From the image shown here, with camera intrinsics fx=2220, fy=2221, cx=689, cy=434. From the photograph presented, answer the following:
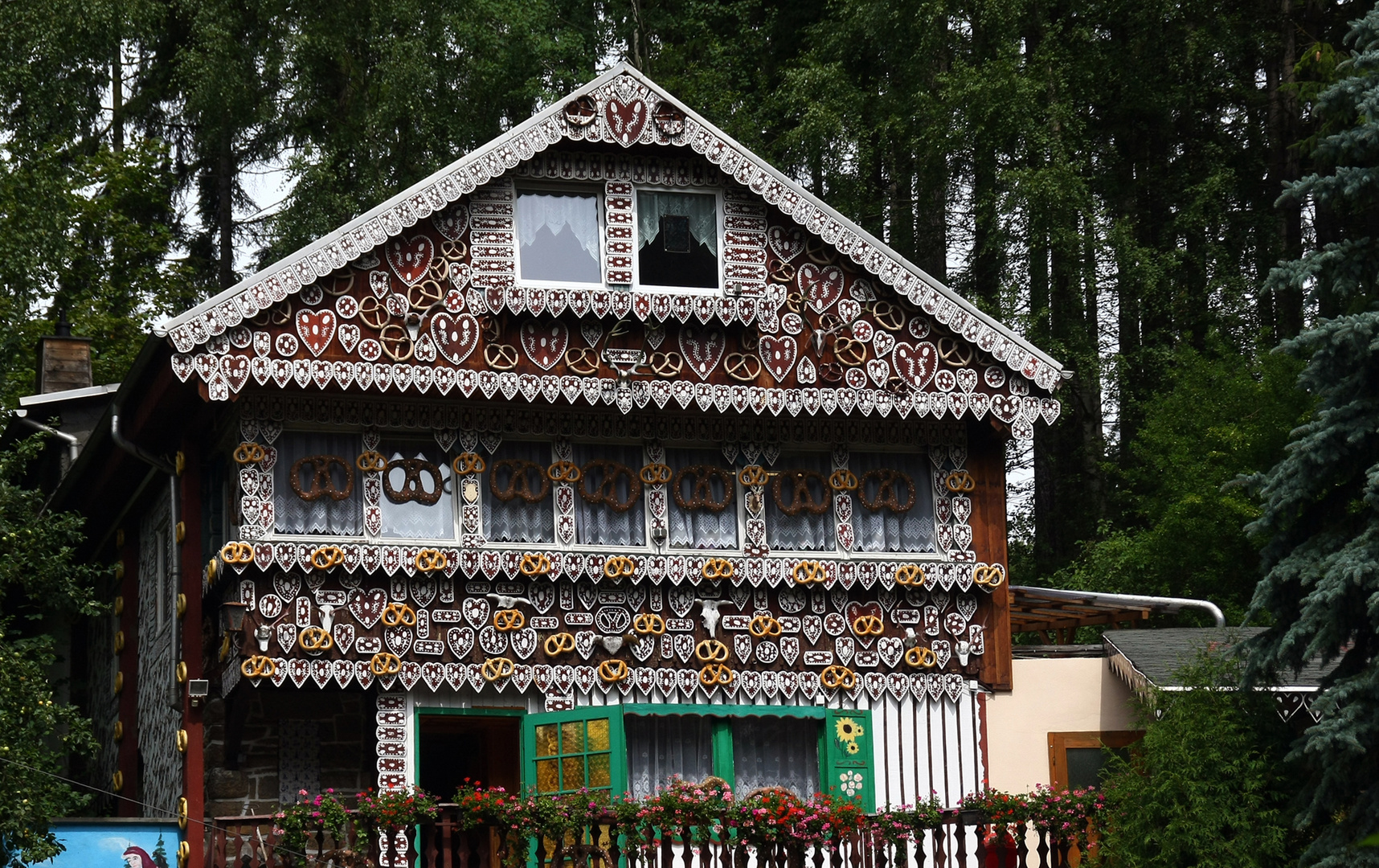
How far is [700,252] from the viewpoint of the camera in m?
23.2

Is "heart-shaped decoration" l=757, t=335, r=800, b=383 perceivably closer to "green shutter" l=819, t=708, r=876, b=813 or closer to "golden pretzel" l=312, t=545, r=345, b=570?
"green shutter" l=819, t=708, r=876, b=813

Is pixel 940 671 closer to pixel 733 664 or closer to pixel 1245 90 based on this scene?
pixel 733 664

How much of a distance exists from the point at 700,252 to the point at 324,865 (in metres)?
7.46

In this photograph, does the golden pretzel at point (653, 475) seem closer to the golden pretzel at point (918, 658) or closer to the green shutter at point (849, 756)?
the green shutter at point (849, 756)

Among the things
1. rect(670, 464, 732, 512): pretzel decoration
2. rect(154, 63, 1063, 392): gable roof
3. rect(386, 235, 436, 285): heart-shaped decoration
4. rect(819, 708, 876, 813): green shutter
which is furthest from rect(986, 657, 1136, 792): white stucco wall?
rect(386, 235, 436, 285): heart-shaped decoration

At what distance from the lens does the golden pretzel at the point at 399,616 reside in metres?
21.7

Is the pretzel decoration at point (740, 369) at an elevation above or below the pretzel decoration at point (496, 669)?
above

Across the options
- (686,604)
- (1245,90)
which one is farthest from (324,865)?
(1245,90)

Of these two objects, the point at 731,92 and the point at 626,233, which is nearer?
the point at 626,233

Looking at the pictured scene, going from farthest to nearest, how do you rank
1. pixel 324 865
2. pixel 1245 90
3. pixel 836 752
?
pixel 1245 90 → pixel 836 752 → pixel 324 865

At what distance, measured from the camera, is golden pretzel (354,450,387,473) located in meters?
22.1

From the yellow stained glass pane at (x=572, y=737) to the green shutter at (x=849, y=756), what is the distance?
2553mm

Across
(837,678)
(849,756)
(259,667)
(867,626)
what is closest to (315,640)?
(259,667)

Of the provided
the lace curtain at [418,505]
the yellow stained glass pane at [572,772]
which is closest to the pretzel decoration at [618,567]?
the lace curtain at [418,505]
